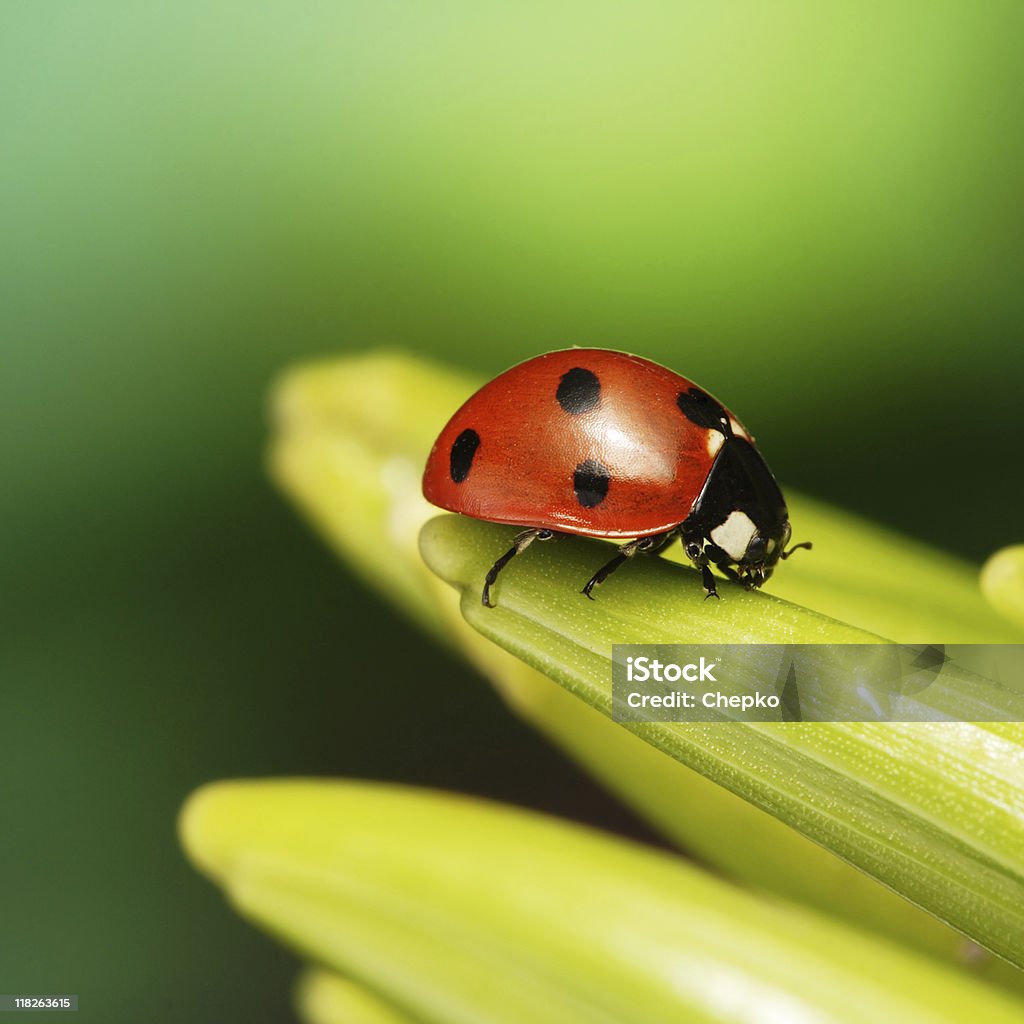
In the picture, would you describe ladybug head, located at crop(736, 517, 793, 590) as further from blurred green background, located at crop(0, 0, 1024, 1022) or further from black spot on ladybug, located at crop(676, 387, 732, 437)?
blurred green background, located at crop(0, 0, 1024, 1022)

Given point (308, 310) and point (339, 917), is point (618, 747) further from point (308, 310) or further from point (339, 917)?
point (308, 310)

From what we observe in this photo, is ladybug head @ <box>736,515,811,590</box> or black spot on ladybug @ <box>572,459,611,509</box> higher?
black spot on ladybug @ <box>572,459,611,509</box>

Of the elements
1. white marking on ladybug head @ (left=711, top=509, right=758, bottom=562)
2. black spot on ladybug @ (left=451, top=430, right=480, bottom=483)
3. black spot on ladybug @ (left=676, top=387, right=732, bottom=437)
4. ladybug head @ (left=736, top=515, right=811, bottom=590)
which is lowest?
ladybug head @ (left=736, top=515, right=811, bottom=590)

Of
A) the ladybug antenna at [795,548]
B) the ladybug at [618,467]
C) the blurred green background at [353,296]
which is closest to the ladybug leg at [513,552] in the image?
the ladybug at [618,467]

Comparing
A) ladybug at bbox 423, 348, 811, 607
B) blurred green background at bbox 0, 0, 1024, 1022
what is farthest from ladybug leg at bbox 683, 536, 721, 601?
blurred green background at bbox 0, 0, 1024, 1022

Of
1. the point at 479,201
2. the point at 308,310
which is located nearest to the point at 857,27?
the point at 479,201

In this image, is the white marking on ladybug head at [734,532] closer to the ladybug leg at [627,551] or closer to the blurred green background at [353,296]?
the ladybug leg at [627,551]

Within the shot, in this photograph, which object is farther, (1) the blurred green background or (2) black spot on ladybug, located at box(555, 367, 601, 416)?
(1) the blurred green background
